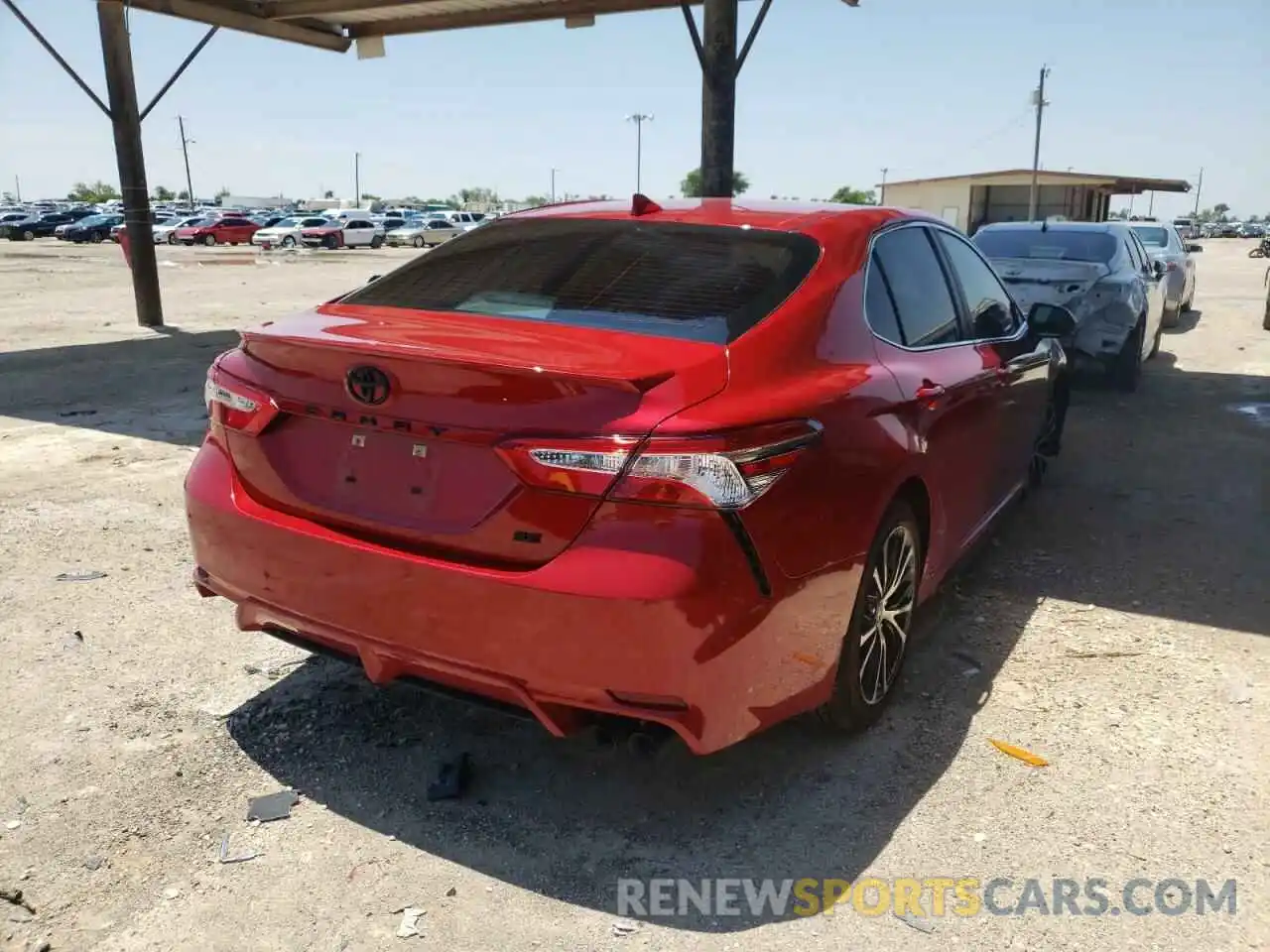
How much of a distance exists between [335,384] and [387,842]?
1227mm

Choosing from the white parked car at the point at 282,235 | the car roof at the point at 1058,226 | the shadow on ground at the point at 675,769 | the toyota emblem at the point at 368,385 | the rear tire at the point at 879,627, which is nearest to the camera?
the toyota emblem at the point at 368,385

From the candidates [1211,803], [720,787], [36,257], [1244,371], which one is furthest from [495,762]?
[36,257]

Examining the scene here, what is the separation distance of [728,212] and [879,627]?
59.1 inches

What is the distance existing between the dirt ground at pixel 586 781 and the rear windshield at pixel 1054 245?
5.18 m

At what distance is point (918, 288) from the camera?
145 inches

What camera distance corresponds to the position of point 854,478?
110 inches

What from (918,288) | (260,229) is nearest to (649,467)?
(918,288)

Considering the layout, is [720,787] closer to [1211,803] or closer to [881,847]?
[881,847]

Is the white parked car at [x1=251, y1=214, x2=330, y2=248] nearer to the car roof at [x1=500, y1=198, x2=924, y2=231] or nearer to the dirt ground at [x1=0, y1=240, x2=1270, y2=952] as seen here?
the dirt ground at [x1=0, y1=240, x2=1270, y2=952]

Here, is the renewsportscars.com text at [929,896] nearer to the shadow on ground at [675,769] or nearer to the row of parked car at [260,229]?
the shadow on ground at [675,769]

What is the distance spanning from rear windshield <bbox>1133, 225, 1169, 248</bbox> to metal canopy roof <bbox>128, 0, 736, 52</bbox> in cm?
817

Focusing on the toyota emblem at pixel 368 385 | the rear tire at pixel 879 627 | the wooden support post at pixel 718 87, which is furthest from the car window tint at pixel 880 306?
the wooden support post at pixel 718 87

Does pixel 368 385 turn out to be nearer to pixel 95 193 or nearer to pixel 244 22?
pixel 244 22

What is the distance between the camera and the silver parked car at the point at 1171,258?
13969 millimetres
